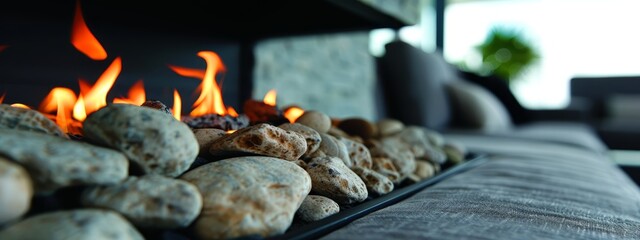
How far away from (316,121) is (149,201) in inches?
20.7

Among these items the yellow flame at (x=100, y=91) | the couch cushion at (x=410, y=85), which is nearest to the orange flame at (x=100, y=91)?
the yellow flame at (x=100, y=91)

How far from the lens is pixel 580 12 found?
5.28 m

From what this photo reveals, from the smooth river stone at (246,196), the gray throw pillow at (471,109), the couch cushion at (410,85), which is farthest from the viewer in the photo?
the gray throw pillow at (471,109)

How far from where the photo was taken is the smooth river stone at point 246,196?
0.54 m

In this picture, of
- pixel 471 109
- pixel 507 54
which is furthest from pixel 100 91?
pixel 507 54

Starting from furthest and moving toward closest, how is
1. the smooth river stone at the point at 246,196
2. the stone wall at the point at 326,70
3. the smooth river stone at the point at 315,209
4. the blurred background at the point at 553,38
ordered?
the blurred background at the point at 553,38 < the stone wall at the point at 326,70 < the smooth river stone at the point at 315,209 < the smooth river stone at the point at 246,196

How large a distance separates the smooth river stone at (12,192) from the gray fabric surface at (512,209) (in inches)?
11.5

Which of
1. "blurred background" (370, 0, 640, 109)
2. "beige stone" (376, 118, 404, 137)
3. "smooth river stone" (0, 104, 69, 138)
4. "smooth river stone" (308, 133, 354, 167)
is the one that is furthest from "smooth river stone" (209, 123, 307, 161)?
"blurred background" (370, 0, 640, 109)

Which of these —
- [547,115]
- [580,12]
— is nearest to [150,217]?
[547,115]

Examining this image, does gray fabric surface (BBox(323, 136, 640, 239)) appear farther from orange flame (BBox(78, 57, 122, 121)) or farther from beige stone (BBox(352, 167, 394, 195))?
orange flame (BBox(78, 57, 122, 121))

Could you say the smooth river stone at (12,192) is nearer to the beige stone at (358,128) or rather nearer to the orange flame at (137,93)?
the orange flame at (137,93)

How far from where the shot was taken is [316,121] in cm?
100

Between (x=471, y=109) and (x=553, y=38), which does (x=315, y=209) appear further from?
(x=553, y=38)

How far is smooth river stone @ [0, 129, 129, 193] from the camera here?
0.49 meters
